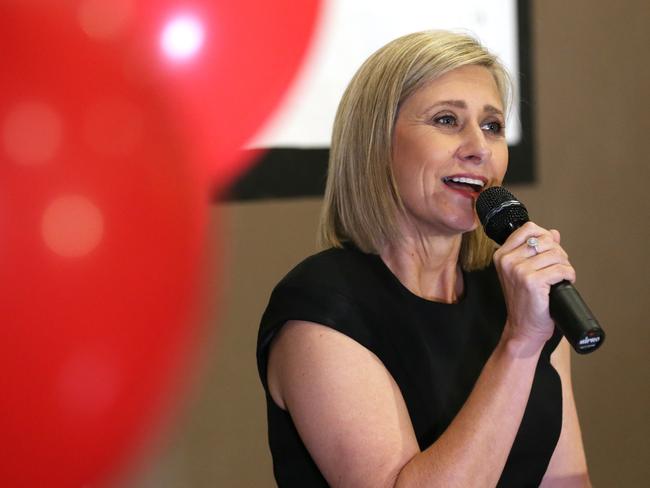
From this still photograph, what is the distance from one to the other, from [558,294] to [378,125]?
48cm

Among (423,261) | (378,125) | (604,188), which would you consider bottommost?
(604,188)

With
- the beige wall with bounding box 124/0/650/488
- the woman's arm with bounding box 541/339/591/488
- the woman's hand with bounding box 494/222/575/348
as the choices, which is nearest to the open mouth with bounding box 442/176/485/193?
the woman's hand with bounding box 494/222/575/348

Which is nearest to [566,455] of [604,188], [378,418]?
[378,418]

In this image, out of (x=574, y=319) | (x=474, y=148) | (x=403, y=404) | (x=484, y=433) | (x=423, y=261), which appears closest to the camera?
(x=574, y=319)

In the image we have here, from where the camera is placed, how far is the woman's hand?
1037 mm

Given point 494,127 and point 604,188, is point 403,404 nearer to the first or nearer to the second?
point 494,127

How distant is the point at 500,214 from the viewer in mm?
1162

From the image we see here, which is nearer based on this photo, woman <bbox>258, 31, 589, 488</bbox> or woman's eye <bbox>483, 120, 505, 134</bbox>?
woman <bbox>258, 31, 589, 488</bbox>

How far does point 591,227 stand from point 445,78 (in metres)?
1.15

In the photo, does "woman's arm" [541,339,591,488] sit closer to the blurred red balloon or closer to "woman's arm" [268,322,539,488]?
"woman's arm" [268,322,539,488]

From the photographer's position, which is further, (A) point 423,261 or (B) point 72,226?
(A) point 423,261

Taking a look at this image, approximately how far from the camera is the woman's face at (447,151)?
4.33 feet

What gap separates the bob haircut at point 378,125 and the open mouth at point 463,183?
9cm

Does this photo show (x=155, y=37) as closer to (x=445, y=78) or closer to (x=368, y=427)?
(x=445, y=78)
